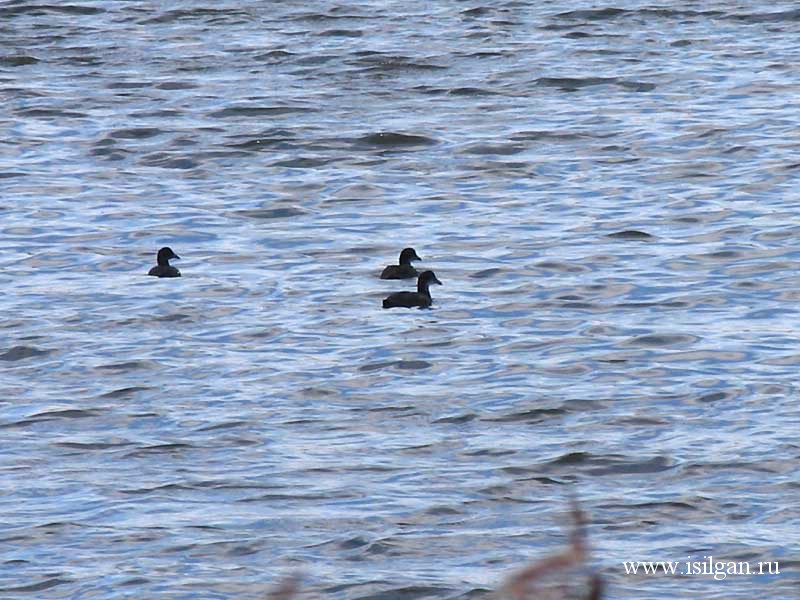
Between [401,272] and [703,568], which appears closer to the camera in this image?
[703,568]

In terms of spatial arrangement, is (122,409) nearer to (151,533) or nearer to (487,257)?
(151,533)

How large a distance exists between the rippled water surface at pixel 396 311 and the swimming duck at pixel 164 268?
0.32 ft

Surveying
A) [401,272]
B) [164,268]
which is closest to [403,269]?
[401,272]

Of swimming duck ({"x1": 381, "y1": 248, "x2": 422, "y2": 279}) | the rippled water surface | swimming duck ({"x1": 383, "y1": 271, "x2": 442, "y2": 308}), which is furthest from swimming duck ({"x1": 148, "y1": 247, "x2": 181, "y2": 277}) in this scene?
swimming duck ({"x1": 383, "y1": 271, "x2": 442, "y2": 308})

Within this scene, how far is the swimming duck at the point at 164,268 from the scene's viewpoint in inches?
677

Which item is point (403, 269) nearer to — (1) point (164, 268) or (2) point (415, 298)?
(2) point (415, 298)

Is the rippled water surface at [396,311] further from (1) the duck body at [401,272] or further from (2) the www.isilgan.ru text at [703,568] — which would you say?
(1) the duck body at [401,272]

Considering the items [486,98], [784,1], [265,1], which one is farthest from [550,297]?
[265,1]

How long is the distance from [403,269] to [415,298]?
836mm

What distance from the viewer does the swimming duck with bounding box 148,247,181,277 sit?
677 inches

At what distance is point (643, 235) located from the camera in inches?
726

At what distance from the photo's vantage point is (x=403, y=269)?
55.0 ft

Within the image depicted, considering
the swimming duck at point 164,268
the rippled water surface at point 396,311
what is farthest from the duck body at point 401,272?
the swimming duck at point 164,268

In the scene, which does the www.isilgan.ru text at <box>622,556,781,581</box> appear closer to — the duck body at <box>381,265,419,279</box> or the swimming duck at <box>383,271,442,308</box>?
the swimming duck at <box>383,271,442,308</box>
